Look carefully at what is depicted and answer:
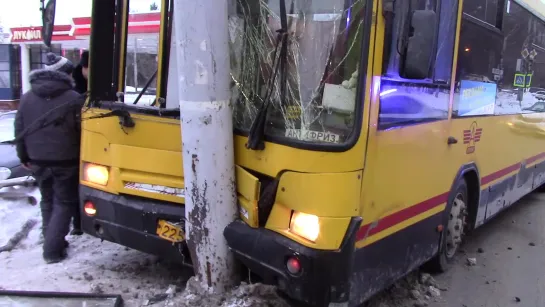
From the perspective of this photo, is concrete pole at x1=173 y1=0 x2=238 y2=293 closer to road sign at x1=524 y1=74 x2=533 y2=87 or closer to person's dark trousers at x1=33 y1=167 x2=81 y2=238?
person's dark trousers at x1=33 y1=167 x2=81 y2=238

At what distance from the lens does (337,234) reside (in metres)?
2.99

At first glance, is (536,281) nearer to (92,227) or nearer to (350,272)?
(350,272)

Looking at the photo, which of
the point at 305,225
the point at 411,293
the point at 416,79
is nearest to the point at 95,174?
the point at 305,225

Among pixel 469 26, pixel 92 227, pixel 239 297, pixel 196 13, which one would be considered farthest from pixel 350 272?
pixel 469 26

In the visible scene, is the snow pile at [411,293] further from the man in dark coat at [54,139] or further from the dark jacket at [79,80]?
the dark jacket at [79,80]

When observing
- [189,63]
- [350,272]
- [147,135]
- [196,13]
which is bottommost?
[350,272]

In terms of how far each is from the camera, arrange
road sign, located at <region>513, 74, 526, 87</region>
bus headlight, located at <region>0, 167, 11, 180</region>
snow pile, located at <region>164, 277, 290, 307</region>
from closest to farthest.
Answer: snow pile, located at <region>164, 277, 290, 307</region> → road sign, located at <region>513, 74, 526, 87</region> → bus headlight, located at <region>0, 167, 11, 180</region>

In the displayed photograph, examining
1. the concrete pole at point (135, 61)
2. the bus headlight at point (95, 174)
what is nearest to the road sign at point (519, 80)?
the concrete pole at point (135, 61)

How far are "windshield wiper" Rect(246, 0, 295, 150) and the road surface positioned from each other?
2.29 meters

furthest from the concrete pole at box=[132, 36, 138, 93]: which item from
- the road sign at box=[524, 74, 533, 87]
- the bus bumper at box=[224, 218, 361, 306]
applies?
the road sign at box=[524, 74, 533, 87]

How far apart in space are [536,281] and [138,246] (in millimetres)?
3928

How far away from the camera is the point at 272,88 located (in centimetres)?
325

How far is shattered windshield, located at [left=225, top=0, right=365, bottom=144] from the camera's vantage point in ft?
9.78

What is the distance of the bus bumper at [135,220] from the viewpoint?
12.2 feet
